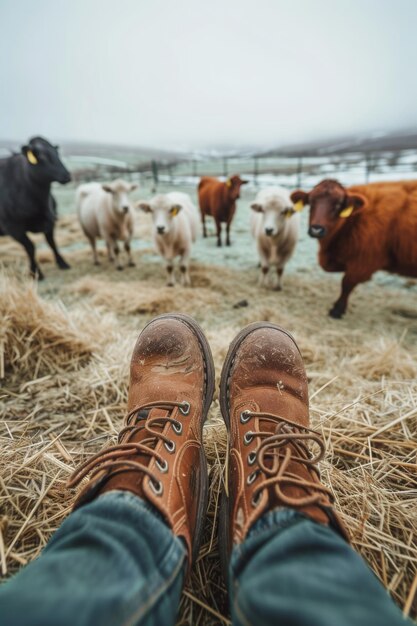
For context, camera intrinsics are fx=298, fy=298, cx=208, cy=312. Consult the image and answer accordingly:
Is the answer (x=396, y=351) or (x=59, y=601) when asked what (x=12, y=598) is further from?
(x=396, y=351)

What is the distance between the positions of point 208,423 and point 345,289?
9.86 ft

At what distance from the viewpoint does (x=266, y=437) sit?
1124mm

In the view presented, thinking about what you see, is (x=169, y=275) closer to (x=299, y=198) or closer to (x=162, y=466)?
(x=299, y=198)

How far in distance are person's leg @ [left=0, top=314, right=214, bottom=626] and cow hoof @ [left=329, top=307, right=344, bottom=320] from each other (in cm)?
313

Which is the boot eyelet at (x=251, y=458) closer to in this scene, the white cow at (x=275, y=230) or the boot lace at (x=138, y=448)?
the boot lace at (x=138, y=448)

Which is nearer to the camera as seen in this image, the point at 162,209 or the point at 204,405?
the point at 204,405

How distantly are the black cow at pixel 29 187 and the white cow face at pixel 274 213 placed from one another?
10.6 feet

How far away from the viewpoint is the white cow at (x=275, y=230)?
4301 mm

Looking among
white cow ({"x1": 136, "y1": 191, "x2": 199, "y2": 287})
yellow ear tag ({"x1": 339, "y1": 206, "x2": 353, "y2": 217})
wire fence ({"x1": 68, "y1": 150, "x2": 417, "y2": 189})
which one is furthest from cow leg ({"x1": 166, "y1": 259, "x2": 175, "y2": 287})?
wire fence ({"x1": 68, "y1": 150, "x2": 417, "y2": 189})

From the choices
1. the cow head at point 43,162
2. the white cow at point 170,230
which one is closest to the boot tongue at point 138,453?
the white cow at point 170,230

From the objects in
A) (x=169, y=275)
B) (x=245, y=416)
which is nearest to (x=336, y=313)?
(x=169, y=275)

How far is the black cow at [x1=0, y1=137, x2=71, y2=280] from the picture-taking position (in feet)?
15.3

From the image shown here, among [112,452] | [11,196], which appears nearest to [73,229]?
[11,196]

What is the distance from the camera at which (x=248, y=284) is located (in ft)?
16.3
